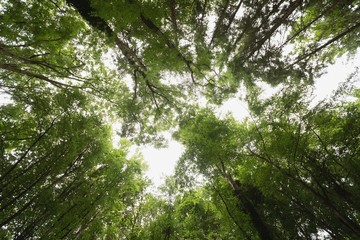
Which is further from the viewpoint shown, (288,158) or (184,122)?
(184,122)

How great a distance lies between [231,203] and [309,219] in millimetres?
4024

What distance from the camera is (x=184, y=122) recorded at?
9836 millimetres

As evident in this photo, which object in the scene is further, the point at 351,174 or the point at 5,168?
the point at 351,174

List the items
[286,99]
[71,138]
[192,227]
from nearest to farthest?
[71,138]
[286,99]
[192,227]

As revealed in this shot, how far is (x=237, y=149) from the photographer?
834 cm

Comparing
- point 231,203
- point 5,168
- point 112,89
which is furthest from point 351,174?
point 5,168

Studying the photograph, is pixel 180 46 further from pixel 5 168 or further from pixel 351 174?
pixel 351 174

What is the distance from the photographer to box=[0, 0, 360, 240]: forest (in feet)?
19.4

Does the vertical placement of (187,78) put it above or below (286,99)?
above

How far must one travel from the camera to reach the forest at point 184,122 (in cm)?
593

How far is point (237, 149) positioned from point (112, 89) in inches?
231

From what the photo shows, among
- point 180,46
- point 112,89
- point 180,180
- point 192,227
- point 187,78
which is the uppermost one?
point 112,89

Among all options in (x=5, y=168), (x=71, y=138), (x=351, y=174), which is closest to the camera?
(x=5, y=168)

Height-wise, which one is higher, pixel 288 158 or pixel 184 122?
pixel 184 122
